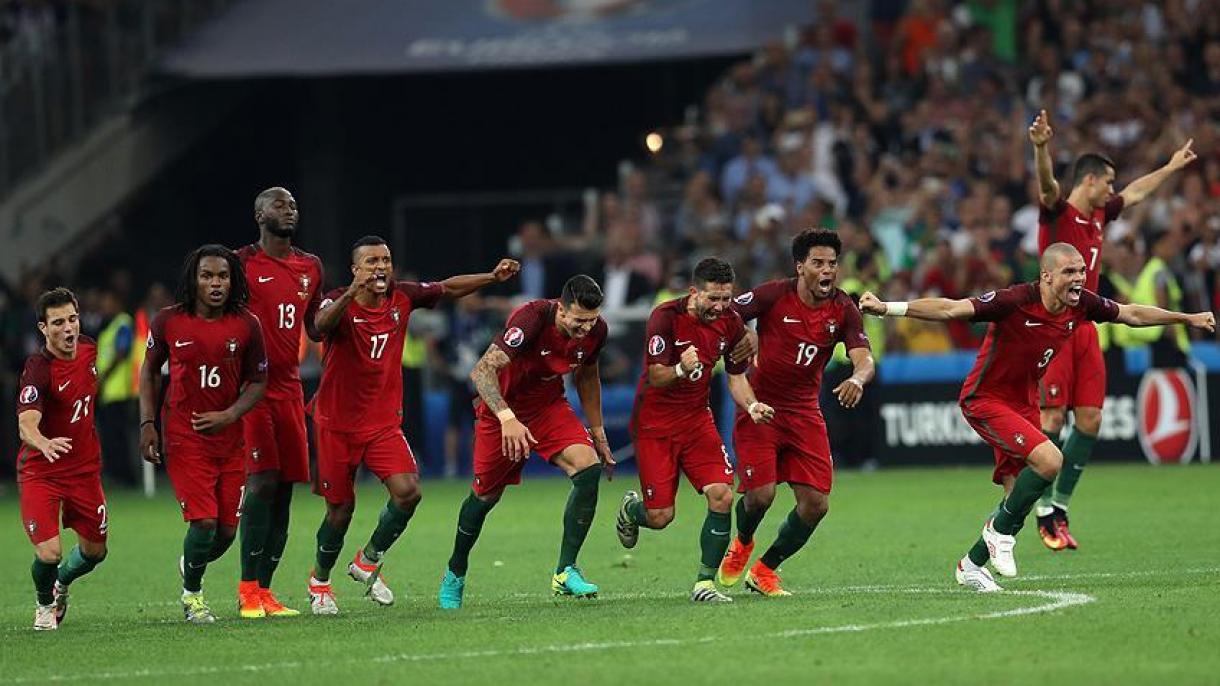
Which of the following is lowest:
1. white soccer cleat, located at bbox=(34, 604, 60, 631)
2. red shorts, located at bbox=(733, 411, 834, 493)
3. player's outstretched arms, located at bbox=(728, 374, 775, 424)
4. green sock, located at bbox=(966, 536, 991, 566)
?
white soccer cleat, located at bbox=(34, 604, 60, 631)

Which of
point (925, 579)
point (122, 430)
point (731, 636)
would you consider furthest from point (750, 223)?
point (731, 636)

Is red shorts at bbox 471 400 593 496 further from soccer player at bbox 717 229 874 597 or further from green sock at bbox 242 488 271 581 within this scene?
green sock at bbox 242 488 271 581

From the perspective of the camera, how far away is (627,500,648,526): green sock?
14.3 metres

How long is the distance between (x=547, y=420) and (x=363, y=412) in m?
1.12

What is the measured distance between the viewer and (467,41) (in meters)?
32.3

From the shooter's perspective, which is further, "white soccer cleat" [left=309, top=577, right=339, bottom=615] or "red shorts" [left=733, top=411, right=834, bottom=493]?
"red shorts" [left=733, top=411, right=834, bottom=493]

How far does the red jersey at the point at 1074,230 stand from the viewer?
15906 millimetres

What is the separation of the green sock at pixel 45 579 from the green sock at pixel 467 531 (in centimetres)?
234

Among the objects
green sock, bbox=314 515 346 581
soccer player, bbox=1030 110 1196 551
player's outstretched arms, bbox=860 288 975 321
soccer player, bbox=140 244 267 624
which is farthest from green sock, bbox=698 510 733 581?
soccer player, bbox=1030 110 1196 551

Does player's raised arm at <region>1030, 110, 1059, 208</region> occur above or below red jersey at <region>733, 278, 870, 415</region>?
above

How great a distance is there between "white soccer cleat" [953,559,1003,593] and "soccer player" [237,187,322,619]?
3.98 meters

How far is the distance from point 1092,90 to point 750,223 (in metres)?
4.59

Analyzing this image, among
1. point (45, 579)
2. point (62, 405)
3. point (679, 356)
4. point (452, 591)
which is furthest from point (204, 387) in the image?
point (679, 356)

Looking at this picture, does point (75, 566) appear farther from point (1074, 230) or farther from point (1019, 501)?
point (1074, 230)
